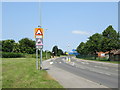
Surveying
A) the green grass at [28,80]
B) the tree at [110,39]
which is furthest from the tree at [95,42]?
the green grass at [28,80]

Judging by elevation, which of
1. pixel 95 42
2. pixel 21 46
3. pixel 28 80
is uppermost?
pixel 95 42

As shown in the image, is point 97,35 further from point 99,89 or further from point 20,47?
point 99,89

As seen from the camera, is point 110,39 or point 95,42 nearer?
point 110,39

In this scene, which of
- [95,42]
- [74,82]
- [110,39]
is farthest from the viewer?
[95,42]

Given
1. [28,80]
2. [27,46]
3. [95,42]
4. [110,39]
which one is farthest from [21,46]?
[28,80]

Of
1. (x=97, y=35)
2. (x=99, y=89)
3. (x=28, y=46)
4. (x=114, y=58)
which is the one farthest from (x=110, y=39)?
(x=28, y=46)

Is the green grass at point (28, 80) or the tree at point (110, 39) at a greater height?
the tree at point (110, 39)

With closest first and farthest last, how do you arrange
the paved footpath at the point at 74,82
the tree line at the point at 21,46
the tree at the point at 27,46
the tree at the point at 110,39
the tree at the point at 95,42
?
the paved footpath at the point at 74,82, the tree at the point at 110,39, the tree at the point at 95,42, the tree line at the point at 21,46, the tree at the point at 27,46

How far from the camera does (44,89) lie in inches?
340

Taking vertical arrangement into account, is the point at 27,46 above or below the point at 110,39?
below

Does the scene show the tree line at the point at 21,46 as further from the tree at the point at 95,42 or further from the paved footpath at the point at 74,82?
the paved footpath at the point at 74,82

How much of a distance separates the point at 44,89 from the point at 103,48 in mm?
43407

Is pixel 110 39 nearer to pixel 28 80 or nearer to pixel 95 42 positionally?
pixel 95 42

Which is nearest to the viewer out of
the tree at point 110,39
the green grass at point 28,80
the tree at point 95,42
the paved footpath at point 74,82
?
the green grass at point 28,80
